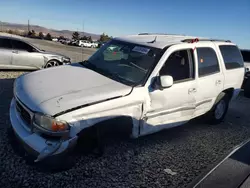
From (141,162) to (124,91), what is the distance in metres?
1.13

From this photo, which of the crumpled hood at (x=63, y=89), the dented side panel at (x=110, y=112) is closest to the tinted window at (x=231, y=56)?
the dented side panel at (x=110, y=112)

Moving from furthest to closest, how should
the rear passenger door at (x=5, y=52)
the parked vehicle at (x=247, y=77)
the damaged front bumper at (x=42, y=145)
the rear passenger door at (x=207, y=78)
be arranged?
the rear passenger door at (x=5, y=52), the parked vehicle at (x=247, y=77), the rear passenger door at (x=207, y=78), the damaged front bumper at (x=42, y=145)

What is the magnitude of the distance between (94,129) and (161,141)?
173cm

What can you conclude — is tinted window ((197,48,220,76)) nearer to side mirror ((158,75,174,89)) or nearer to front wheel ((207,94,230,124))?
front wheel ((207,94,230,124))

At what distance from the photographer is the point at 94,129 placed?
123 inches

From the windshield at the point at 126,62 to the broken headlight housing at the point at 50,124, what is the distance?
1.21 m

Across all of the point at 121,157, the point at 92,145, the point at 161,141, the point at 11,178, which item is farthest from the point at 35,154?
the point at 161,141

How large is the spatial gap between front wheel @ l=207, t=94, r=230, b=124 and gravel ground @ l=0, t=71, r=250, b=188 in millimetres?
236

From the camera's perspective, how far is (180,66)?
4297 millimetres

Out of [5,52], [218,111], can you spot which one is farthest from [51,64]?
[218,111]

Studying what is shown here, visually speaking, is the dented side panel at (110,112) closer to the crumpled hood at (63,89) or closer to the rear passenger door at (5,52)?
the crumpled hood at (63,89)

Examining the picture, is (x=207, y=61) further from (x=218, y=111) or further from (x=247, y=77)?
(x=247, y=77)

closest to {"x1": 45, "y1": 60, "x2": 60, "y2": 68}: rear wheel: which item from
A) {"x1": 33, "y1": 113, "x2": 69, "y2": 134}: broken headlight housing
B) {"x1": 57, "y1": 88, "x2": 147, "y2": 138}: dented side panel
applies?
{"x1": 57, "y1": 88, "x2": 147, "y2": 138}: dented side panel

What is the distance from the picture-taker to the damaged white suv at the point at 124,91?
9.39 ft
